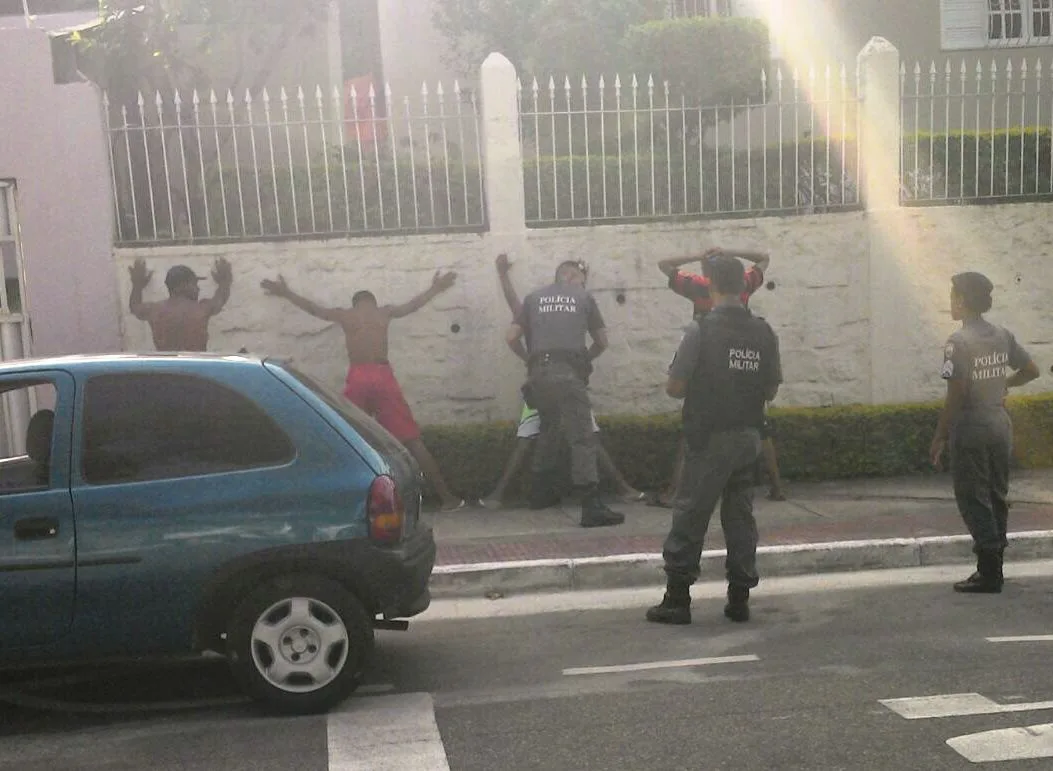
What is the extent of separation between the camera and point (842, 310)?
36.3 ft

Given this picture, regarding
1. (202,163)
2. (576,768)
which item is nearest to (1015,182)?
(202,163)

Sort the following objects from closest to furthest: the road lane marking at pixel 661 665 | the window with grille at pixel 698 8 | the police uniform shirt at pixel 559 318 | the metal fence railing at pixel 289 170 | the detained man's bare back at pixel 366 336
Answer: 1. the road lane marking at pixel 661 665
2. the police uniform shirt at pixel 559 318
3. the detained man's bare back at pixel 366 336
4. the metal fence railing at pixel 289 170
5. the window with grille at pixel 698 8

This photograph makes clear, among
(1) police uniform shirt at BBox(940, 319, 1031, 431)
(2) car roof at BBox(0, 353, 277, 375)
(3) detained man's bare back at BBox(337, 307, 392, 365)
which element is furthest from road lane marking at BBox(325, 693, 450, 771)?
(3) detained man's bare back at BBox(337, 307, 392, 365)

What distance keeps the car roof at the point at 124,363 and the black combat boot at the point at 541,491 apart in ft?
14.6

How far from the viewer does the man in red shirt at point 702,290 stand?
8812 millimetres

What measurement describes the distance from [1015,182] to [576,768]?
846cm

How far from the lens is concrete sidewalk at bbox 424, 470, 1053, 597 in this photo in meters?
7.69

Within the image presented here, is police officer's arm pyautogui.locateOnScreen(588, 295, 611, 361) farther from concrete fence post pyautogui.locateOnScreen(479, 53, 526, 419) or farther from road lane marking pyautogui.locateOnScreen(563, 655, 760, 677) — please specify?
road lane marking pyautogui.locateOnScreen(563, 655, 760, 677)

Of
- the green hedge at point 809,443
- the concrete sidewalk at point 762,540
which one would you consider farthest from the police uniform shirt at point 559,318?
the concrete sidewalk at point 762,540

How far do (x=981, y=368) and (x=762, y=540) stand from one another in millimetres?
1956

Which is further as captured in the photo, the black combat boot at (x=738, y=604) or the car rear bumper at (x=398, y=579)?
the black combat boot at (x=738, y=604)

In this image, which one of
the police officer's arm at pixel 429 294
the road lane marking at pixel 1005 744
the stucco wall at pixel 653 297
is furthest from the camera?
the stucco wall at pixel 653 297

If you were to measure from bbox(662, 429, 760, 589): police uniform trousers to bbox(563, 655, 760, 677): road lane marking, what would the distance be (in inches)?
28.1

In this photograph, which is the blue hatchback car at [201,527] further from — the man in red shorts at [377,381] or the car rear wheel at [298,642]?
the man in red shorts at [377,381]
